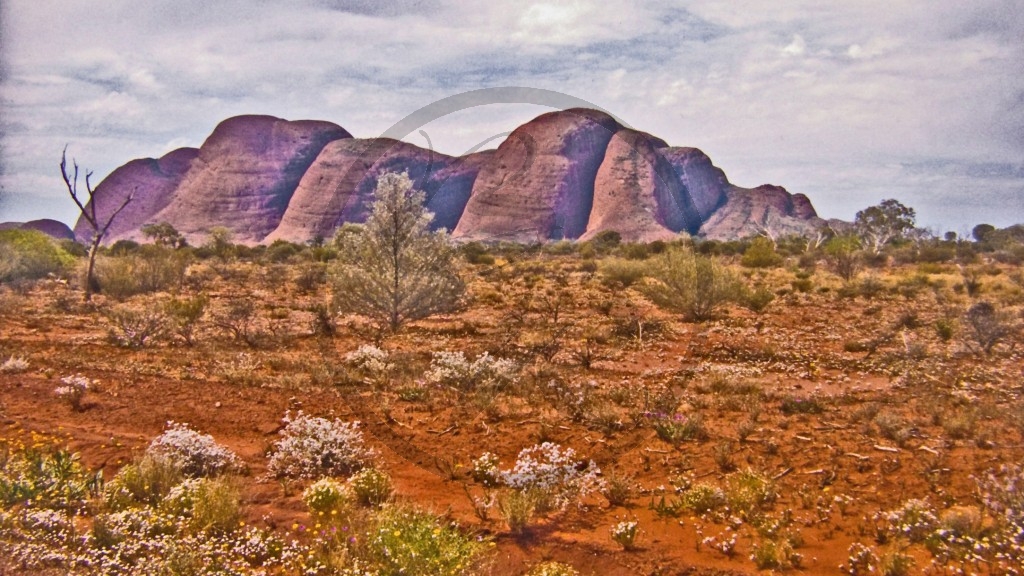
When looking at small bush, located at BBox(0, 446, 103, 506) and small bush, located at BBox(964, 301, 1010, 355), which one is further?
small bush, located at BBox(964, 301, 1010, 355)

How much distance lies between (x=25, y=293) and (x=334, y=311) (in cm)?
1234

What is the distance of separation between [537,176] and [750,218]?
49461mm

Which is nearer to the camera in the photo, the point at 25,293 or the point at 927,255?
the point at 25,293

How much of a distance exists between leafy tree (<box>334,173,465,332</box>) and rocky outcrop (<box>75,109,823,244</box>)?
2.10 ft

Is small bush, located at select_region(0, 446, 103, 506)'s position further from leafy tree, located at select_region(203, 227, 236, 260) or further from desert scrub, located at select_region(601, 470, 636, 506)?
leafy tree, located at select_region(203, 227, 236, 260)

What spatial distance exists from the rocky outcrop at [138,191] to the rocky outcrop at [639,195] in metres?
67.0

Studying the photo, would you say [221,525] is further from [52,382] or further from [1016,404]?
[1016,404]

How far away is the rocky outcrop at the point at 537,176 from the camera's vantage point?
581 inches

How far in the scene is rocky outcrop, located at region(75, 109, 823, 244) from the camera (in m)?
15.6

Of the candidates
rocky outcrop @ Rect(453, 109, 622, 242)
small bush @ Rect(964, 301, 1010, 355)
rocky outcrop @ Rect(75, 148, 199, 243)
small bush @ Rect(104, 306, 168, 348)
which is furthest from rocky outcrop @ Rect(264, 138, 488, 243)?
rocky outcrop @ Rect(75, 148, 199, 243)

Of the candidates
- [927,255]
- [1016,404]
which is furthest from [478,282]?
[927,255]

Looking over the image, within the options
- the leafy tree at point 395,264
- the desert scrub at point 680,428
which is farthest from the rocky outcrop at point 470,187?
the desert scrub at point 680,428

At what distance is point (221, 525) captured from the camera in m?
4.66

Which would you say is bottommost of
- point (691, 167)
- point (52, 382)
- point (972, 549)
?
point (972, 549)
